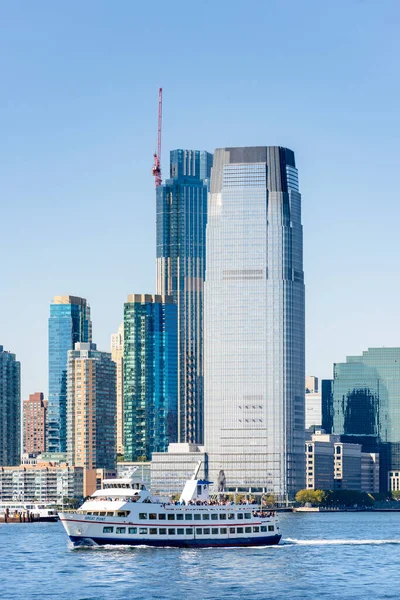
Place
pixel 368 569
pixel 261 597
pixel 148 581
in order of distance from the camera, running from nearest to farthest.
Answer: pixel 261 597
pixel 148 581
pixel 368 569

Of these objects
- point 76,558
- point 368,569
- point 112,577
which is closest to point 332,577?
point 368,569

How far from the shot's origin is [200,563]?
186 metres

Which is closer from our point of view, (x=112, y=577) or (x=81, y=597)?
(x=81, y=597)

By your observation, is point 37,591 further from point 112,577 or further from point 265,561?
point 265,561

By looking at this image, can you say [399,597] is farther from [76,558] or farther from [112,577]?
[76,558]

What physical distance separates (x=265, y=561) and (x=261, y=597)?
3614cm

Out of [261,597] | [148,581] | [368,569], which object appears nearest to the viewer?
[261,597]

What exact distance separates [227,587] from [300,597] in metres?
10.7

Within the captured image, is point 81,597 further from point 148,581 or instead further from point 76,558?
point 76,558

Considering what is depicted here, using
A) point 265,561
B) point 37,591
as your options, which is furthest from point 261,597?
point 265,561

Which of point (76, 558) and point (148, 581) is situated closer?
point (148, 581)

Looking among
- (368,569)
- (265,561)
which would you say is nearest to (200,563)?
(265,561)

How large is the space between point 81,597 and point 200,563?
3386 centimetres

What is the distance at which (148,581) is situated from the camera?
551 feet
